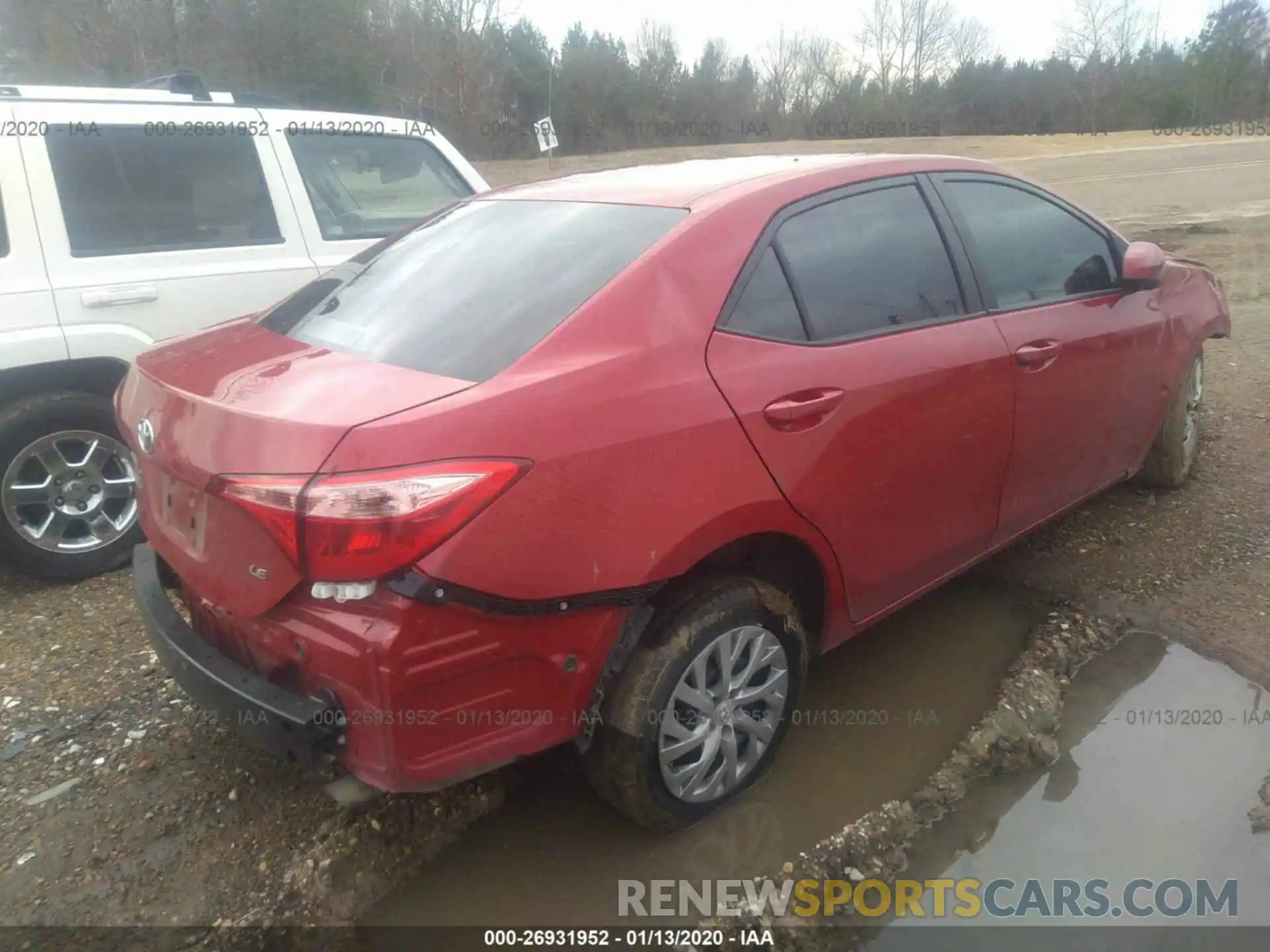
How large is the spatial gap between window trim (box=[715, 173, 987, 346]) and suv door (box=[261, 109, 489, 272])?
2.26 meters

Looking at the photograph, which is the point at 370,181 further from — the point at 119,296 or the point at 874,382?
the point at 874,382

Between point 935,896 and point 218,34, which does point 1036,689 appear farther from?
point 218,34

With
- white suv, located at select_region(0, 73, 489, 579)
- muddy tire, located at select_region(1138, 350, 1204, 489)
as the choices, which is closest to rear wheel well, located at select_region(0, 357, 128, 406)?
white suv, located at select_region(0, 73, 489, 579)

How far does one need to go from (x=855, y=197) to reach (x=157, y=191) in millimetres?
3032

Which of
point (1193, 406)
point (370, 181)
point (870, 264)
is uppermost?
point (370, 181)

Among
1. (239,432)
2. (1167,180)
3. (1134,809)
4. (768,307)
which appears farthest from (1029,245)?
(1167,180)

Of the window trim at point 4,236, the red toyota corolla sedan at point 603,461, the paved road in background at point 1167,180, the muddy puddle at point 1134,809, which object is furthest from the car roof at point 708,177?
the paved road in background at point 1167,180

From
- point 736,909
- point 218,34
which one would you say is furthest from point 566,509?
point 218,34

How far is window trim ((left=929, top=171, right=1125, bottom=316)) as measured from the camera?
306 centimetres

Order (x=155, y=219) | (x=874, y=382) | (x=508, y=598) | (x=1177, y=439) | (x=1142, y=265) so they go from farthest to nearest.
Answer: (x=1177, y=439)
(x=155, y=219)
(x=1142, y=265)
(x=874, y=382)
(x=508, y=598)

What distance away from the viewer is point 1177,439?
4.23 meters

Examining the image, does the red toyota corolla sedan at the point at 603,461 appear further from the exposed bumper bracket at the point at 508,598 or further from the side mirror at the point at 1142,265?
the side mirror at the point at 1142,265

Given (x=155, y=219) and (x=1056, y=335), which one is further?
(x=155, y=219)

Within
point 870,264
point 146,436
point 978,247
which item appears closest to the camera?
point 146,436
